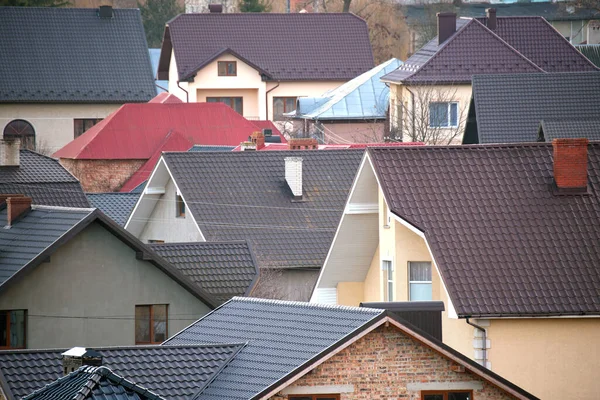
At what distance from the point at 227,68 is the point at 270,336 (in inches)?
2194

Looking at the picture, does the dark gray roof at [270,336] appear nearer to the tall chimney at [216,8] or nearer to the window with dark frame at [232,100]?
the window with dark frame at [232,100]

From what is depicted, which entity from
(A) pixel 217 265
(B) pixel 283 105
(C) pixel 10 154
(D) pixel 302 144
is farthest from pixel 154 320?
(B) pixel 283 105

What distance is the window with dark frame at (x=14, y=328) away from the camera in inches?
1064

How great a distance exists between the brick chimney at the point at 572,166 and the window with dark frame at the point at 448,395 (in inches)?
274

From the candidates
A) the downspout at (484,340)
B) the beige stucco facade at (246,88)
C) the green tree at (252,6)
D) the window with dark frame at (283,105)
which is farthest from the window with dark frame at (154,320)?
the green tree at (252,6)

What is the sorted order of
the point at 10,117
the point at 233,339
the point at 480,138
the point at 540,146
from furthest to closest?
the point at 10,117 < the point at 480,138 < the point at 540,146 < the point at 233,339

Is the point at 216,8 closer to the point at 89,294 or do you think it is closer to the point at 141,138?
the point at 141,138

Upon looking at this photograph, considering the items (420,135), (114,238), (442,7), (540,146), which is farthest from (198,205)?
(442,7)

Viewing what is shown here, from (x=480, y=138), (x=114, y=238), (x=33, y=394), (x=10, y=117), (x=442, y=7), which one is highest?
(x=442, y=7)

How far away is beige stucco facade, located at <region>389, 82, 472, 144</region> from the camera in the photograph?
5378 centimetres

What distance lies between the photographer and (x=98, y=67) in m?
72.2

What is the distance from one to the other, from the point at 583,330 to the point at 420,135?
1201 inches

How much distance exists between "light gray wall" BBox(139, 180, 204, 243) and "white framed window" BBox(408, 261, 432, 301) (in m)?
10.9

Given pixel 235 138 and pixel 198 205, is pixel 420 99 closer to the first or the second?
pixel 235 138
